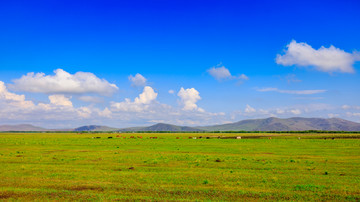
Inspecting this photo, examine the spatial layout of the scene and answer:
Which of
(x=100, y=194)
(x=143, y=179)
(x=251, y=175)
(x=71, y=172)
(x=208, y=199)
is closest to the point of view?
(x=208, y=199)

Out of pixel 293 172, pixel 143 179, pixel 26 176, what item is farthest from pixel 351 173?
pixel 26 176

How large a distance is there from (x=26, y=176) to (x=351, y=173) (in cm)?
2655

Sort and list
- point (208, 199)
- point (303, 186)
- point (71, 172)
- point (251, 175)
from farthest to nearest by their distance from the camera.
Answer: point (71, 172)
point (251, 175)
point (303, 186)
point (208, 199)

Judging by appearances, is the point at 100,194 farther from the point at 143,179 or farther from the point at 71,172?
the point at 71,172

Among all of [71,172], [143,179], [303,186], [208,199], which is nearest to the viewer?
[208,199]

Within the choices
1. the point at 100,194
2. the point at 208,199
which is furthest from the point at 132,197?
the point at 208,199

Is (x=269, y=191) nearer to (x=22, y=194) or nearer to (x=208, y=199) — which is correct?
(x=208, y=199)

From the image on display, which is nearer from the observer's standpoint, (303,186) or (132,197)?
(132,197)

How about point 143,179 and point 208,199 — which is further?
point 143,179

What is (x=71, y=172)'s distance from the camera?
24.3 meters

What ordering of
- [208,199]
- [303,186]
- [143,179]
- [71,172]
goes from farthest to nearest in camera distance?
[71,172] → [143,179] → [303,186] → [208,199]

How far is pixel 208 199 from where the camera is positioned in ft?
51.6

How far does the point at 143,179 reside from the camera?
2133cm

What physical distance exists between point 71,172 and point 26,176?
11.1 feet
